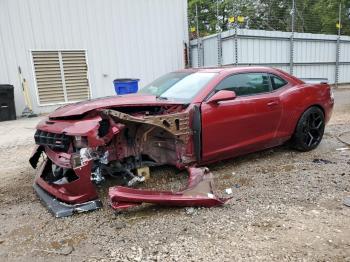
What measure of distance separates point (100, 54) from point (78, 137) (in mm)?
9621

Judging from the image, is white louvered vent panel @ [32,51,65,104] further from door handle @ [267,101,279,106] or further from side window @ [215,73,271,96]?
door handle @ [267,101,279,106]

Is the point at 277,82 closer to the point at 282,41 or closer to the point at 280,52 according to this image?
the point at 280,52

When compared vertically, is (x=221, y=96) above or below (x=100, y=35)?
below

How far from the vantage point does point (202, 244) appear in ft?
9.29

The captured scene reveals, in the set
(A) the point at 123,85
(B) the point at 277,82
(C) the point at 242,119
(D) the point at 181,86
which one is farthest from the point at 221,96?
(A) the point at 123,85

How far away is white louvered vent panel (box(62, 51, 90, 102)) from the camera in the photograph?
1196 centimetres

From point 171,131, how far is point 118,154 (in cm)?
68

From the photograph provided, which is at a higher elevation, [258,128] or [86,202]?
[258,128]

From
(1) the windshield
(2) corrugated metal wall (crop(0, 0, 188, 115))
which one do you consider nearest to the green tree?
(2) corrugated metal wall (crop(0, 0, 188, 115))

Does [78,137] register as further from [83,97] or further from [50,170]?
[83,97]

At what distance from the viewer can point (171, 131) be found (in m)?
3.98

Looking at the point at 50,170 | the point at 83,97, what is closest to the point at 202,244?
the point at 50,170

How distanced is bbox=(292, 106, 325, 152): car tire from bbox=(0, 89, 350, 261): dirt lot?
0.76m

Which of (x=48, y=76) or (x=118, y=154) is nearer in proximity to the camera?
(x=118, y=154)
